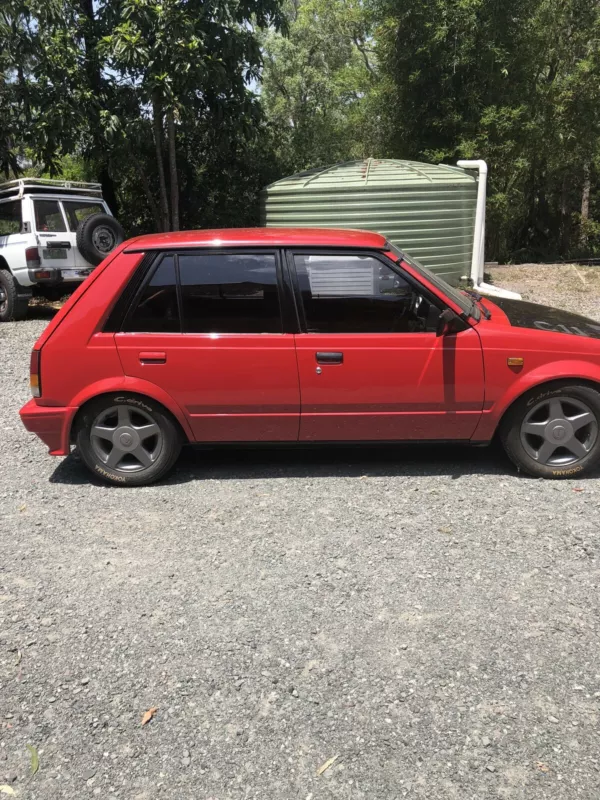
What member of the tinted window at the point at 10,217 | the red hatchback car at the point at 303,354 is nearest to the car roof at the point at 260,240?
the red hatchback car at the point at 303,354

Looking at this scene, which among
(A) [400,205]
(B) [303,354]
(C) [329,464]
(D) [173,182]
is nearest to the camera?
(B) [303,354]

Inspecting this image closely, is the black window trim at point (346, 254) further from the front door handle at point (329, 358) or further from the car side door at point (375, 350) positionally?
the front door handle at point (329, 358)

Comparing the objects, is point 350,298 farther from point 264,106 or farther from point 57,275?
point 264,106

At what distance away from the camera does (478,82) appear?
15.6 metres

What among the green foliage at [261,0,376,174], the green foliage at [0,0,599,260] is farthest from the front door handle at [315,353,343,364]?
the green foliage at [261,0,376,174]

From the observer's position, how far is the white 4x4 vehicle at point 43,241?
10586 millimetres

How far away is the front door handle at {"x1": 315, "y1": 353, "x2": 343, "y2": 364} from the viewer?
4180mm

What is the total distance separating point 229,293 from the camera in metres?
4.26

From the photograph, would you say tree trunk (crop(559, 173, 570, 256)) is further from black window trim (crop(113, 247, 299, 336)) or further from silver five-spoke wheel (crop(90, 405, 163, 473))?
silver five-spoke wheel (crop(90, 405, 163, 473))

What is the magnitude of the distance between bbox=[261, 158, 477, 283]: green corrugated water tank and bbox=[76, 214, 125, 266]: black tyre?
10.3 feet

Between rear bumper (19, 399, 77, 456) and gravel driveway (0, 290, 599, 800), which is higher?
rear bumper (19, 399, 77, 456)

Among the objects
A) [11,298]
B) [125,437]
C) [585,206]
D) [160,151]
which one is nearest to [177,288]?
[125,437]

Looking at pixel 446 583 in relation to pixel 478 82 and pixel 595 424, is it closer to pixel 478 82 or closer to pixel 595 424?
pixel 595 424

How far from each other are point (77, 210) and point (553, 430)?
967cm
